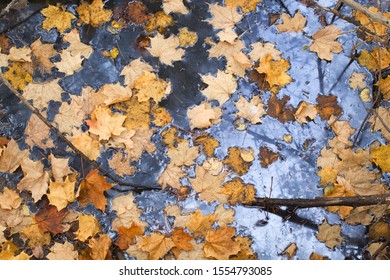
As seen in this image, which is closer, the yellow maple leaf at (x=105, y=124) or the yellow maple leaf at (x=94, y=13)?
the yellow maple leaf at (x=105, y=124)

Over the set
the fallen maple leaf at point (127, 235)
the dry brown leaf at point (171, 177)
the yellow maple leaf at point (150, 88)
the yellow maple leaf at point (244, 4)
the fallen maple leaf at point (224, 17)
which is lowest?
the fallen maple leaf at point (127, 235)

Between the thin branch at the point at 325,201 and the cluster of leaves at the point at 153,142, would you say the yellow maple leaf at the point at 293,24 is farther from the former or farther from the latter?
the thin branch at the point at 325,201

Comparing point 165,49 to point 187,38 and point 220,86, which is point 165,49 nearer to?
point 187,38

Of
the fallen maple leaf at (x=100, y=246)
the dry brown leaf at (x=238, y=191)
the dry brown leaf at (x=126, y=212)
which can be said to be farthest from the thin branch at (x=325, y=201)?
the fallen maple leaf at (x=100, y=246)

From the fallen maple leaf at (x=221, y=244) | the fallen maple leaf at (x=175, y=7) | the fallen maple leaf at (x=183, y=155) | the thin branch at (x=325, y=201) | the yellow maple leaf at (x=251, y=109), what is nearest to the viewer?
the thin branch at (x=325, y=201)

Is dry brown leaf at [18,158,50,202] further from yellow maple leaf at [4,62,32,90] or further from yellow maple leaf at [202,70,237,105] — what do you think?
yellow maple leaf at [202,70,237,105]

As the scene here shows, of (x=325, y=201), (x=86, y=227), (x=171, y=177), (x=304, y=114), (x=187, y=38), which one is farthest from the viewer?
(x=187, y=38)

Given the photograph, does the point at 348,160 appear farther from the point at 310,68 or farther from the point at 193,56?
the point at 193,56

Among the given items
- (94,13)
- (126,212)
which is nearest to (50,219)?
(126,212)
